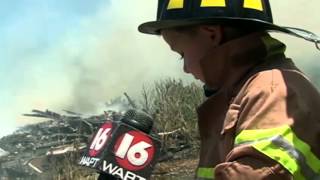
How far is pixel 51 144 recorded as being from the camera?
1048 cm

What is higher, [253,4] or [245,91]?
[253,4]

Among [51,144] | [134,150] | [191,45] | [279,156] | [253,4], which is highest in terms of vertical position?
[253,4]

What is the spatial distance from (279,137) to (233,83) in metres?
0.25

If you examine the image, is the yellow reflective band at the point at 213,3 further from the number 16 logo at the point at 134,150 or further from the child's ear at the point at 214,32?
the number 16 logo at the point at 134,150

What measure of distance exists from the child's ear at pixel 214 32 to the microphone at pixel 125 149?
668mm

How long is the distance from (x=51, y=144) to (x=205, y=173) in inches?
352

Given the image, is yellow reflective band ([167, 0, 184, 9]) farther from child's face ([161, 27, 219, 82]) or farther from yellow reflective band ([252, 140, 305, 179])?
yellow reflective band ([252, 140, 305, 179])

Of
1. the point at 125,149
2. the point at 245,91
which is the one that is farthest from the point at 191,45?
the point at 125,149

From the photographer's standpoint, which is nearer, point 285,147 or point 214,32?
point 285,147

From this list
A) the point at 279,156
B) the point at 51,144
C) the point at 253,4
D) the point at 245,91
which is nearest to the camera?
the point at 279,156

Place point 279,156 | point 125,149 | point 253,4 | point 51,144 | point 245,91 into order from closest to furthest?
1. point 279,156
2. point 245,91
3. point 253,4
4. point 125,149
5. point 51,144

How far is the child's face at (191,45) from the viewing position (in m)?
1.73

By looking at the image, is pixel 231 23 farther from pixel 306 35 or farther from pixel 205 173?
pixel 205 173

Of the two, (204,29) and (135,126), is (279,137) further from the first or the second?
(135,126)
